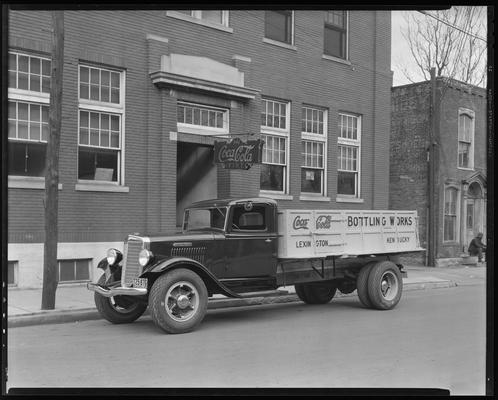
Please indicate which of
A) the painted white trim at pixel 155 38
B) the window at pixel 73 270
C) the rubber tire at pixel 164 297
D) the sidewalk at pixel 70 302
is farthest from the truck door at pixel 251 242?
the painted white trim at pixel 155 38

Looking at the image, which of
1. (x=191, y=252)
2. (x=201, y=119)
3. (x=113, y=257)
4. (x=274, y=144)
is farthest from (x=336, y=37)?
(x=113, y=257)

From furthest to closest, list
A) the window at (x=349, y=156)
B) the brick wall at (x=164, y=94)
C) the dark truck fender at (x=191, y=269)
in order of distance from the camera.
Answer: the window at (x=349, y=156)
the brick wall at (x=164, y=94)
the dark truck fender at (x=191, y=269)

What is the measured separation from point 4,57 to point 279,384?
3818 millimetres

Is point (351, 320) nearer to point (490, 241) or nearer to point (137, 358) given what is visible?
point (137, 358)

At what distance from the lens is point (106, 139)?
1227cm

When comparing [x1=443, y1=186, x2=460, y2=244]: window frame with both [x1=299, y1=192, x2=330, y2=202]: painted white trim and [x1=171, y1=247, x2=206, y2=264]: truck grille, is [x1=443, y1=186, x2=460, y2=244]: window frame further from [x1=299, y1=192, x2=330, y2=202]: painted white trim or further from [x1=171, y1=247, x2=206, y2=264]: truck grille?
[x1=171, y1=247, x2=206, y2=264]: truck grille

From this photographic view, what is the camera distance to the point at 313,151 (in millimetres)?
15531

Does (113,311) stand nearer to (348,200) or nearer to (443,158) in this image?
(348,200)

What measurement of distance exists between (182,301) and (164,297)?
32 centimetres

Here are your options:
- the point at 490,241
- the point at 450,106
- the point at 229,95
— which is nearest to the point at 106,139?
the point at 229,95

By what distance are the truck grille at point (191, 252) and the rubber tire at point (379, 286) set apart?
3.33m

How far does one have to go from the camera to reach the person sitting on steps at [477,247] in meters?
19.6

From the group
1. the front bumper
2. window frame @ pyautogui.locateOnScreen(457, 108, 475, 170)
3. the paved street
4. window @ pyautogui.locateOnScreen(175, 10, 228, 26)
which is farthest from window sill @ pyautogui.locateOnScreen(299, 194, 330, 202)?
the front bumper

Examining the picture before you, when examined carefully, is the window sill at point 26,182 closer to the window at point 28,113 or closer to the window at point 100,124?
the window at point 28,113
